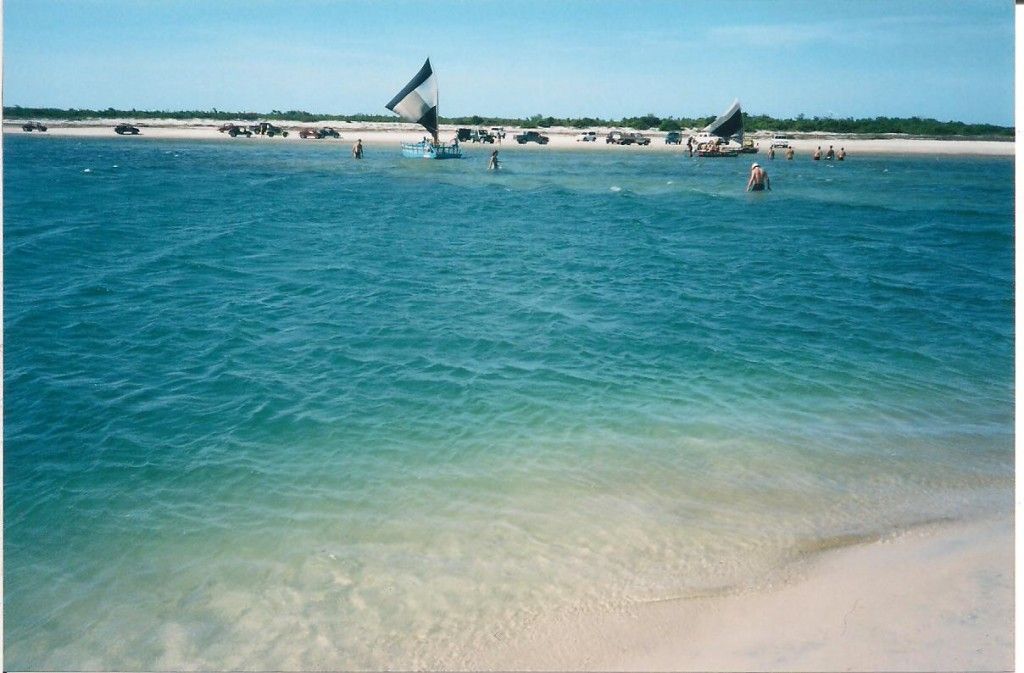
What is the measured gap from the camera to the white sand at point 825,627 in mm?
4945

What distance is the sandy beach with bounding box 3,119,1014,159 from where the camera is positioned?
9338 centimetres

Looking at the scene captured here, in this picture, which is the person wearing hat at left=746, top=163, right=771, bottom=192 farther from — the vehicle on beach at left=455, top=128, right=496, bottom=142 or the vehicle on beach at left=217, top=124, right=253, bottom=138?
the vehicle on beach at left=217, top=124, right=253, bottom=138

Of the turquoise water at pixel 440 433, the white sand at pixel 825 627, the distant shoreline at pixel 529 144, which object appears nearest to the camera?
the white sand at pixel 825 627

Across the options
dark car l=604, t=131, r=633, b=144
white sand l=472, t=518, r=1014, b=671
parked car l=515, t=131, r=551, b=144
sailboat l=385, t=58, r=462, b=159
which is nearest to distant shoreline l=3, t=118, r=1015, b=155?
dark car l=604, t=131, r=633, b=144

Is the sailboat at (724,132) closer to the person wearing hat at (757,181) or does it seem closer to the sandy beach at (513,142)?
the sandy beach at (513,142)

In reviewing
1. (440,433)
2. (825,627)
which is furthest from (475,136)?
(825,627)

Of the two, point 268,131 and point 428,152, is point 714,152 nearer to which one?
point 428,152

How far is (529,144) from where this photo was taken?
106m

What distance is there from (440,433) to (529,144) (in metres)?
101

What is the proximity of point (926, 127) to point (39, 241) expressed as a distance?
345ft

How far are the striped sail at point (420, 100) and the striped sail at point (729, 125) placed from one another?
94.0 feet


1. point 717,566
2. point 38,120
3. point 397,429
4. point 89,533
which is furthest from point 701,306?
point 38,120

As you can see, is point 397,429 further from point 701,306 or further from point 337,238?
point 337,238

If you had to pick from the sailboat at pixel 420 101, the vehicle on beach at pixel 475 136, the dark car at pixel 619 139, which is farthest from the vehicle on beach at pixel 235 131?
the sailboat at pixel 420 101
